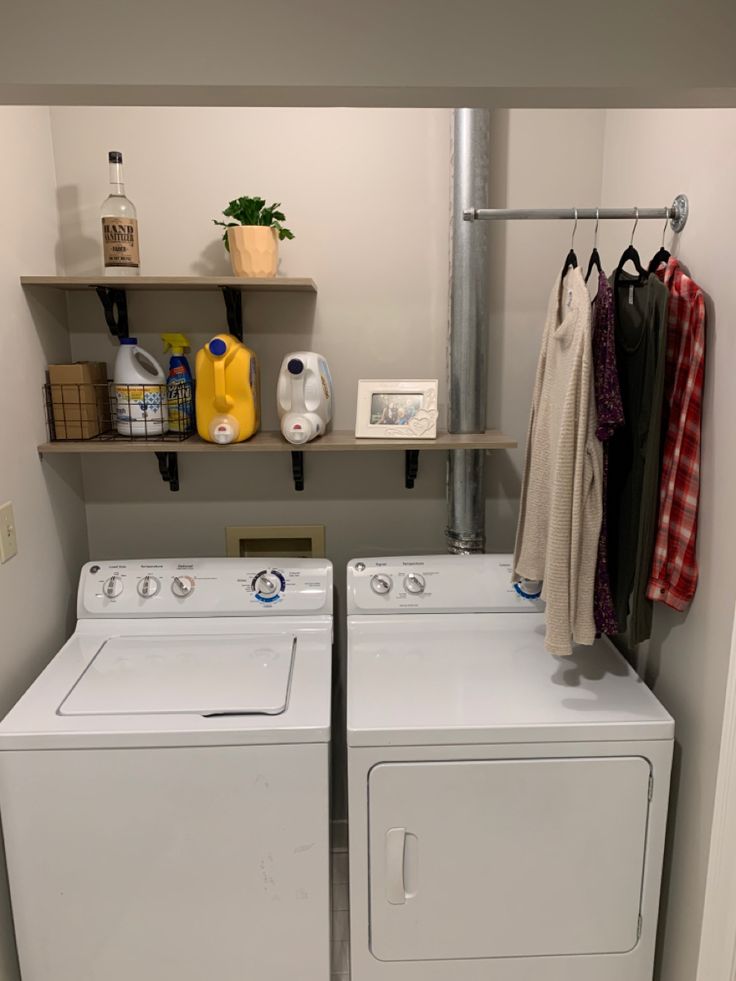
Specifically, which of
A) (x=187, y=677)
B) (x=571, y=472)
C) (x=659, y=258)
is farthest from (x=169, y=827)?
(x=659, y=258)

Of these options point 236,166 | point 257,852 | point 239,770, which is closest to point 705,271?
point 236,166

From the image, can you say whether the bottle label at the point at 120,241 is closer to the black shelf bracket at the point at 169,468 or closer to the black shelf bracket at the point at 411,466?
the black shelf bracket at the point at 169,468

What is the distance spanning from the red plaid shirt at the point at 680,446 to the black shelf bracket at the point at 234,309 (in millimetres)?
1099

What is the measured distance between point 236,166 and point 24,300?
68 centimetres

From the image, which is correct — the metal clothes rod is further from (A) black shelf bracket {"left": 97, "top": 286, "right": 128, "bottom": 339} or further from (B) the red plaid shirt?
(A) black shelf bracket {"left": 97, "top": 286, "right": 128, "bottom": 339}

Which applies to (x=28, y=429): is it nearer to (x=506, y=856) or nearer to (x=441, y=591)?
(x=441, y=591)

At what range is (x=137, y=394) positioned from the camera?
6.31 ft

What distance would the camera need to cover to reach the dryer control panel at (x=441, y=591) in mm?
1973

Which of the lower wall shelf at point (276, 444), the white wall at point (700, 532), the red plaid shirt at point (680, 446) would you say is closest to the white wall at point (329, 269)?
the lower wall shelf at point (276, 444)

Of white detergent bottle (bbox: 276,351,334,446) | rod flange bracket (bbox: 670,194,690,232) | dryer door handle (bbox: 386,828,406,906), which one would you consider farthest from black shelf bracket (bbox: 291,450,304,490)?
rod flange bracket (bbox: 670,194,690,232)

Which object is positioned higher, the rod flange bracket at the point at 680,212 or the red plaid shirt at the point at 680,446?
the rod flange bracket at the point at 680,212

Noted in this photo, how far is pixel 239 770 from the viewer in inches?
59.5

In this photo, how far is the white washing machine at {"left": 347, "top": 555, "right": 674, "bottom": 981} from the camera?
5.00ft

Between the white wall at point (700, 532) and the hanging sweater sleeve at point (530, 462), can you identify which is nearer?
the white wall at point (700, 532)
